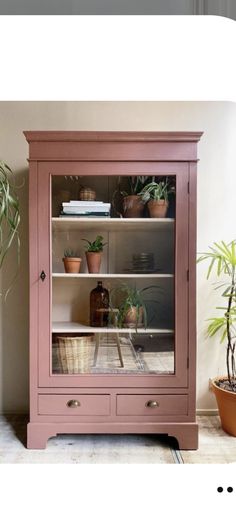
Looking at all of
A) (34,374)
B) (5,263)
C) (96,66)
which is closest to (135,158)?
(96,66)

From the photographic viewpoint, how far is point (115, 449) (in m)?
1.44

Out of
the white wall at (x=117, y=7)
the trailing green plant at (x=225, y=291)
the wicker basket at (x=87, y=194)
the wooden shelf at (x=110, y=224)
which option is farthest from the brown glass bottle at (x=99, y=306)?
the white wall at (x=117, y=7)

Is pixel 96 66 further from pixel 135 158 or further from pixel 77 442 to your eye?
pixel 77 442

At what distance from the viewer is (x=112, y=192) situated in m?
1.46

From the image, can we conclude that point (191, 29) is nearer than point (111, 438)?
Yes

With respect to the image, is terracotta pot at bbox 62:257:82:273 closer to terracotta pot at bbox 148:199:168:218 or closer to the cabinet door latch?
the cabinet door latch

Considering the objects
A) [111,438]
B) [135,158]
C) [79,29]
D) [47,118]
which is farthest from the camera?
[47,118]

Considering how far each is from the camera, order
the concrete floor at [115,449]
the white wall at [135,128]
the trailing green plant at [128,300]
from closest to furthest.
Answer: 1. the concrete floor at [115,449]
2. the trailing green plant at [128,300]
3. the white wall at [135,128]

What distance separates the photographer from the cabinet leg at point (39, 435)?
143 centimetres

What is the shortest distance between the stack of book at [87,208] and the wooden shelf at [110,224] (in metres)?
0.02

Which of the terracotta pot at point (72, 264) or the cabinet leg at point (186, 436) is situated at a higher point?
the terracotta pot at point (72, 264)

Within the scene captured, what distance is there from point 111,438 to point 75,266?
0.74m

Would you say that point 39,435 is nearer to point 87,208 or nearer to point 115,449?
point 115,449

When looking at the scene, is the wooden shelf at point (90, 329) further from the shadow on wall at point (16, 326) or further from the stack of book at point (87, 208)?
the stack of book at point (87, 208)
